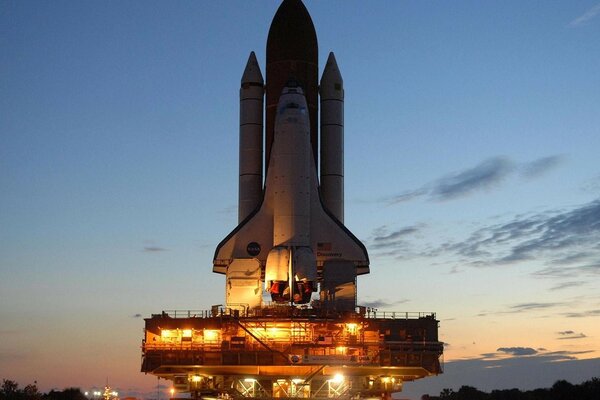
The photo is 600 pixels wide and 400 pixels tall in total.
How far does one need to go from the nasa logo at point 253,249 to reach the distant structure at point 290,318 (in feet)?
0.20

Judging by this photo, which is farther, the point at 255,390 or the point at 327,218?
the point at 327,218

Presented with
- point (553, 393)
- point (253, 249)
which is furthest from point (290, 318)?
point (553, 393)

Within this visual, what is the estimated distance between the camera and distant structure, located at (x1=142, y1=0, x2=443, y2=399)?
175 feet

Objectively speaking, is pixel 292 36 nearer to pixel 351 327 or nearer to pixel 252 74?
pixel 252 74

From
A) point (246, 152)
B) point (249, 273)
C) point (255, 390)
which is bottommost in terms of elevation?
point (255, 390)

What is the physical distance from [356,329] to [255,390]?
657 cm

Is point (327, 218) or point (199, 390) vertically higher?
point (327, 218)

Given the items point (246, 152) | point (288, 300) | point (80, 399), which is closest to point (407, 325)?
point (288, 300)

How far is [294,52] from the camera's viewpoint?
2432 inches

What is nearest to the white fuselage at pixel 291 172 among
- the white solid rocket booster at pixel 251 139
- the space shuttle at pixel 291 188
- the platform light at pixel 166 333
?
the space shuttle at pixel 291 188

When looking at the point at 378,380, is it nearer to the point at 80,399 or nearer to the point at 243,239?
the point at 243,239

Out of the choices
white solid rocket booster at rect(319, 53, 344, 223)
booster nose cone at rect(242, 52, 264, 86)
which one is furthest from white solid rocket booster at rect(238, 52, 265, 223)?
white solid rocket booster at rect(319, 53, 344, 223)

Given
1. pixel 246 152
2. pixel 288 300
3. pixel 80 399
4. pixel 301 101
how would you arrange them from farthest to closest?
pixel 80 399 < pixel 246 152 < pixel 301 101 < pixel 288 300

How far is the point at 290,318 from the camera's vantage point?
52938 millimetres
